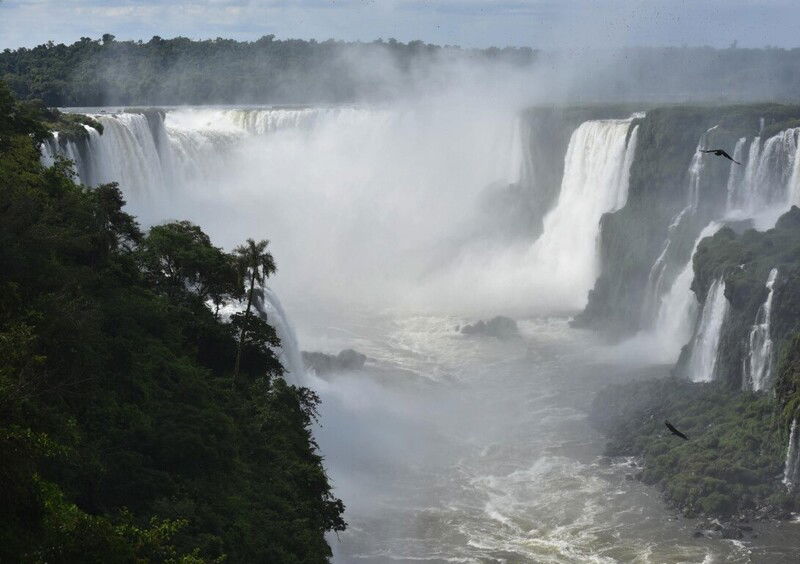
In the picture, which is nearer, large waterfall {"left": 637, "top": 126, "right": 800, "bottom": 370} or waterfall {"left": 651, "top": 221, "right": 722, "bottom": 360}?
large waterfall {"left": 637, "top": 126, "right": 800, "bottom": 370}

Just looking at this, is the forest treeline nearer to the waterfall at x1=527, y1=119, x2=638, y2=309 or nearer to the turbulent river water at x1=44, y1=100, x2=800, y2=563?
the turbulent river water at x1=44, y1=100, x2=800, y2=563

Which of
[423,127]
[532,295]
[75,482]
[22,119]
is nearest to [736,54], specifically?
[423,127]

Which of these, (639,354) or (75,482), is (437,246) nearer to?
(639,354)

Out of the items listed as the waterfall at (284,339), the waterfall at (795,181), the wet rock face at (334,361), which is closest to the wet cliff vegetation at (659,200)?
the waterfall at (795,181)

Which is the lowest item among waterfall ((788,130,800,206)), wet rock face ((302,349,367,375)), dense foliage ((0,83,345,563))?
dense foliage ((0,83,345,563))

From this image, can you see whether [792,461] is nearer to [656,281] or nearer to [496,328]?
Answer: [656,281]

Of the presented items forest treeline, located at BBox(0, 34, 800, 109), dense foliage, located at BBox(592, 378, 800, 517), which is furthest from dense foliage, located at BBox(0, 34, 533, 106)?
dense foliage, located at BBox(592, 378, 800, 517)
